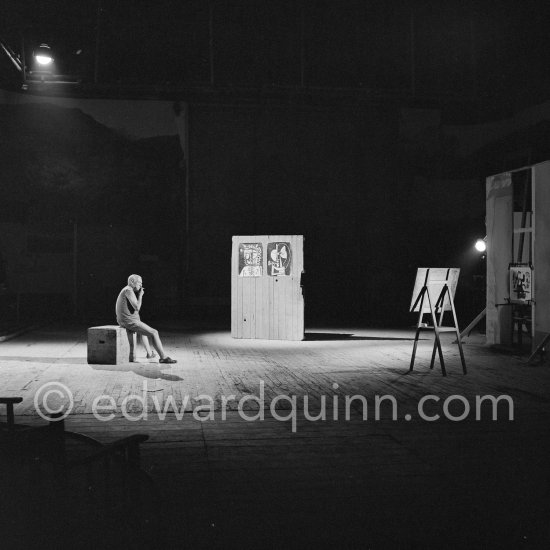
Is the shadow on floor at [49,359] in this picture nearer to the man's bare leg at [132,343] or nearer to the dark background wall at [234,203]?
the man's bare leg at [132,343]

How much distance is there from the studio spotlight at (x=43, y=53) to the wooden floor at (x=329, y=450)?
9834 millimetres

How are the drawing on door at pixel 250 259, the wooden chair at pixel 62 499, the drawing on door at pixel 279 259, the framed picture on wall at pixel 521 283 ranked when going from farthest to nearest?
the drawing on door at pixel 250 259
the drawing on door at pixel 279 259
the framed picture on wall at pixel 521 283
the wooden chair at pixel 62 499

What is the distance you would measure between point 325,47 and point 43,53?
841 centimetres

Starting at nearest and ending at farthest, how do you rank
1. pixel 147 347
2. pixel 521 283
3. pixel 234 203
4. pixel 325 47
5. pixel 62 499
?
pixel 62 499 < pixel 147 347 < pixel 521 283 < pixel 325 47 < pixel 234 203

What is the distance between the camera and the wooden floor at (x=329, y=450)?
394 cm

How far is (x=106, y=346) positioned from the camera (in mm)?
11016

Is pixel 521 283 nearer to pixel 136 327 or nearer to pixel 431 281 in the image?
pixel 431 281

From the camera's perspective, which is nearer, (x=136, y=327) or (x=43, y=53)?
(x=136, y=327)

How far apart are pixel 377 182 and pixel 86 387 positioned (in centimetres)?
1563

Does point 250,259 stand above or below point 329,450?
above

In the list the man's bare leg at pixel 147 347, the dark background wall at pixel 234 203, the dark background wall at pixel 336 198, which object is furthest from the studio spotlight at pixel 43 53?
the man's bare leg at pixel 147 347

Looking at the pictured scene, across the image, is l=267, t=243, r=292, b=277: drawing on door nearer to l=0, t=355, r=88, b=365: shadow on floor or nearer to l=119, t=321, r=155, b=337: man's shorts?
l=119, t=321, r=155, b=337: man's shorts

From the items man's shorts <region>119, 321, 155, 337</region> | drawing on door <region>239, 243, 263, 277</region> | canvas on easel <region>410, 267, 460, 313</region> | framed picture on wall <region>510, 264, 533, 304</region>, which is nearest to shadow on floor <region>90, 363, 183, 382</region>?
man's shorts <region>119, 321, 155, 337</region>

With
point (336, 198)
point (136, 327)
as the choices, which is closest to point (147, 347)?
point (136, 327)
